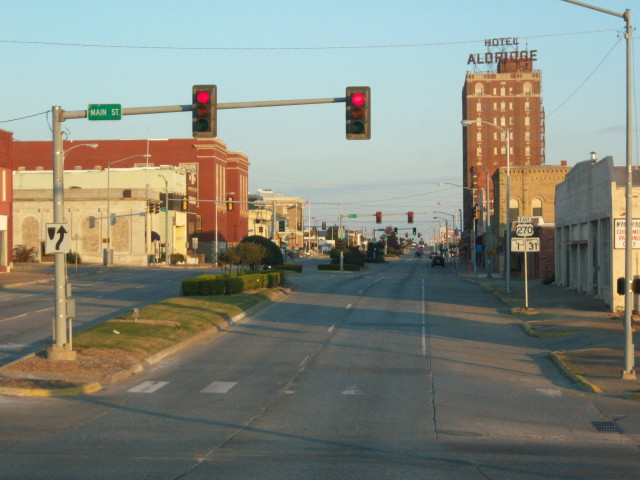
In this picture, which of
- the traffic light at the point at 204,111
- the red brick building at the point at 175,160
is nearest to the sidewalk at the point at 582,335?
the traffic light at the point at 204,111

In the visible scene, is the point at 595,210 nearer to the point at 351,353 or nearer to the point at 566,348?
the point at 566,348

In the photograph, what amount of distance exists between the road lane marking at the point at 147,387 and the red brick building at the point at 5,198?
47828 millimetres

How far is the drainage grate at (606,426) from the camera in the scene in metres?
13.1

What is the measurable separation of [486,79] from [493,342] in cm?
13244

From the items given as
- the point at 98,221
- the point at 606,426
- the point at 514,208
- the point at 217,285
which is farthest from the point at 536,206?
the point at 606,426

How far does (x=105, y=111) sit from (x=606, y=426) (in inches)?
514

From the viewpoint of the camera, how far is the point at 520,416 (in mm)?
14195

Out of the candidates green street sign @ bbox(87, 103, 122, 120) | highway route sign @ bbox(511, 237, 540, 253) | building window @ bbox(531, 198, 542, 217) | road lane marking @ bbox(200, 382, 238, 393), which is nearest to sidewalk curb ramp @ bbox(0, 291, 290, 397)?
road lane marking @ bbox(200, 382, 238, 393)

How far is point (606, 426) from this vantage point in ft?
44.1

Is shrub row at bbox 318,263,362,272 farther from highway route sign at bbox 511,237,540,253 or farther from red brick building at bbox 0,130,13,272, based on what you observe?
highway route sign at bbox 511,237,540,253

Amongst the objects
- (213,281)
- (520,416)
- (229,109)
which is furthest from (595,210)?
(520,416)

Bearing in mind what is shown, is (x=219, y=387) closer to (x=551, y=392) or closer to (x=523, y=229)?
(x=551, y=392)

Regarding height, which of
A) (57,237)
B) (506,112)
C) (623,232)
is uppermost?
(506,112)

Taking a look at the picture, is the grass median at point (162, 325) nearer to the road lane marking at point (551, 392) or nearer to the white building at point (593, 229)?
the road lane marking at point (551, 392)
